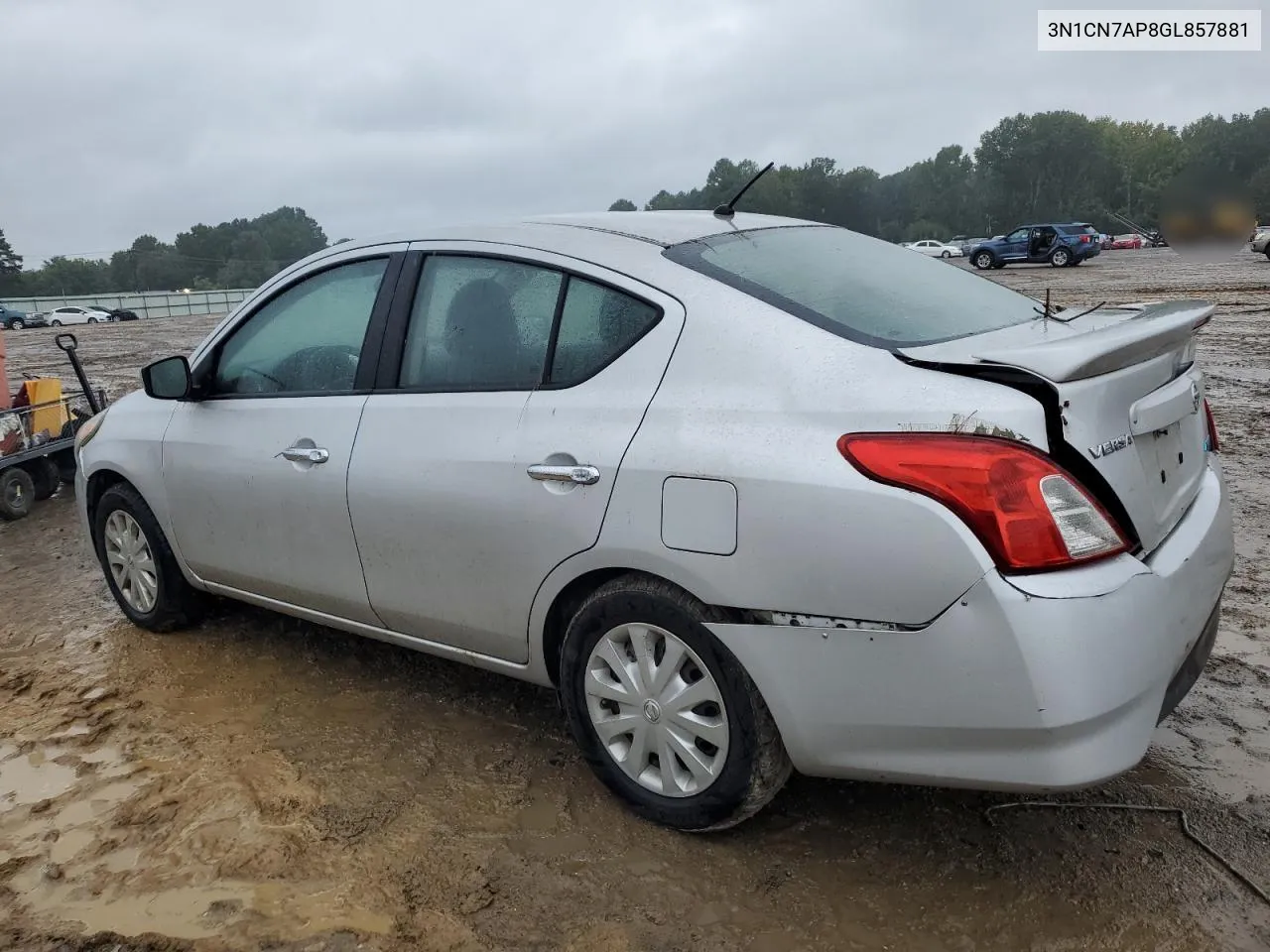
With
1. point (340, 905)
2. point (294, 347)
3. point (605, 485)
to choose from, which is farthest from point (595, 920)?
point (294, 347)

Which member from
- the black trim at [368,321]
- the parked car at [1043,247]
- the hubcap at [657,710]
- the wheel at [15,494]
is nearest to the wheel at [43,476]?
the wheel at [15,494]

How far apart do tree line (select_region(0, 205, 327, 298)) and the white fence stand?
2867mm

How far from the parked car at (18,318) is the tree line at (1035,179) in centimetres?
3147

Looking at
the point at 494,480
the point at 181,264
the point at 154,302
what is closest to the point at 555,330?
the point at 494,480

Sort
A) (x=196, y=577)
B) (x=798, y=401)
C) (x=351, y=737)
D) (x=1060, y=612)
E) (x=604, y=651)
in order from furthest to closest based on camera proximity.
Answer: (x=196, y=577), (x=351, y=737), (x=604, y=651), (x=798, y=401), (x=1060, y=612)

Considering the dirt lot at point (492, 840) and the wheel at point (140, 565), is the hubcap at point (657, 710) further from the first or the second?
the wheel at point (140, 565)

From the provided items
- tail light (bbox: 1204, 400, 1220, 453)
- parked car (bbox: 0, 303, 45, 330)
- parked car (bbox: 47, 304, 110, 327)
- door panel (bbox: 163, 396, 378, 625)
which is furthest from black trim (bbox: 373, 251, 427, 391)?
parked car (bbox: 47, 304, 110, 327)

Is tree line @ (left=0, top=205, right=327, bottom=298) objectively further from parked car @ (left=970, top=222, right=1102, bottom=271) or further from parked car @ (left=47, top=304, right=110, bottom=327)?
parked car @ (left=970, top=222, right=1102, bottom=271)

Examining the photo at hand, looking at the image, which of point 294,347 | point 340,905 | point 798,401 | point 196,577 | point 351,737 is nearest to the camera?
point 798,401

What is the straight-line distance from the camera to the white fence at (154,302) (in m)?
51.7

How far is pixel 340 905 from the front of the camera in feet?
8.20

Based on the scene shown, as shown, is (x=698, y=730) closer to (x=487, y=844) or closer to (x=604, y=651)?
(x=604, y=651)

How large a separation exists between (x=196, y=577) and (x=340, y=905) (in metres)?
1.98

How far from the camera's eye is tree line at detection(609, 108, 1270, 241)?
20.8 feet
